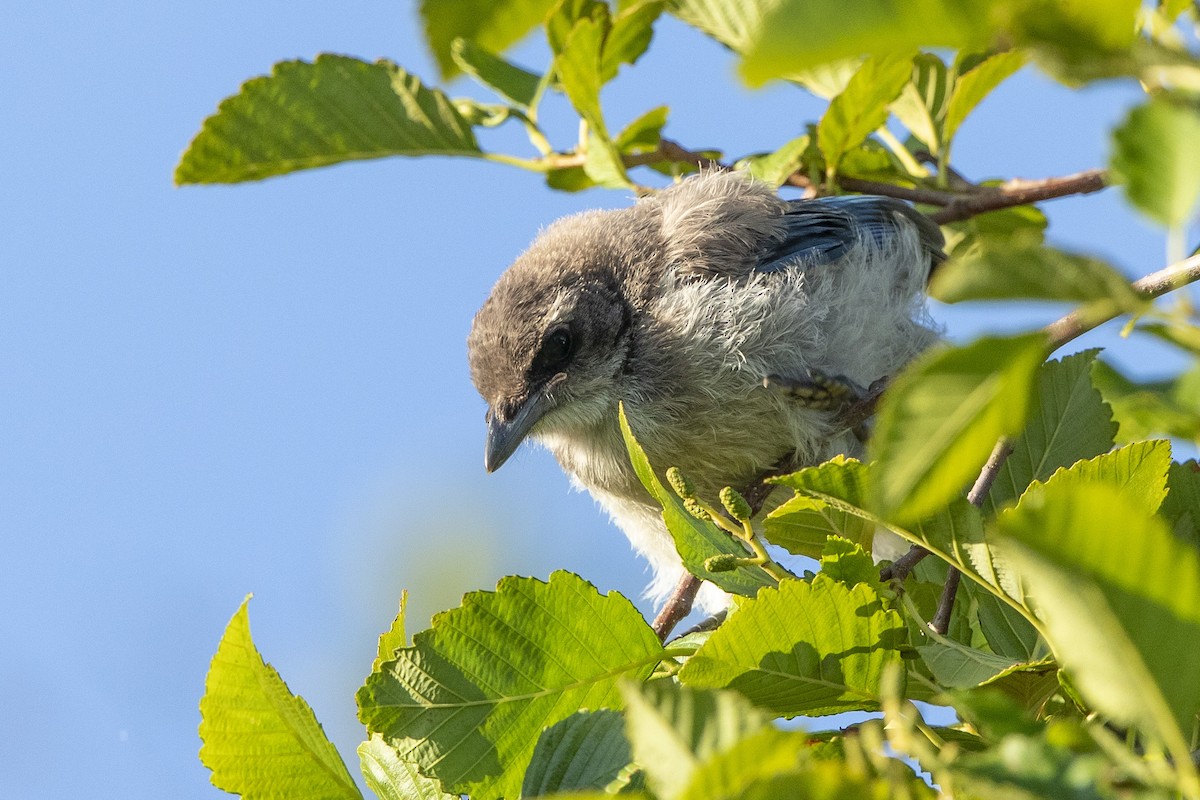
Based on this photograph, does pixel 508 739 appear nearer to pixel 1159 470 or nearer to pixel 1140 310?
pixel 1159 470

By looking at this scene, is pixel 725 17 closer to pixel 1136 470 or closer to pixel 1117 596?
pixel 1136 470

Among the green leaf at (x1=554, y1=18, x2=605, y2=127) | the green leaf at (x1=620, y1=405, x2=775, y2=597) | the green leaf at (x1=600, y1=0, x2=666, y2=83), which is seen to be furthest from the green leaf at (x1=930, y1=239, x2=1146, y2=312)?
the green leaf at (x1=600, y1=0, x2=666, y2=83)

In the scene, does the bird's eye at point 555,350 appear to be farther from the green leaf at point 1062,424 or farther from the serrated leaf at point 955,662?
the serrated leaf at point 955,662

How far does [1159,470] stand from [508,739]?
0.88m

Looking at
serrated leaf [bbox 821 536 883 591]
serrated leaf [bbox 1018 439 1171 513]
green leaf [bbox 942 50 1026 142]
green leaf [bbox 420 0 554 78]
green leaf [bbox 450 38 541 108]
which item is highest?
green leaf [bbox 420 0 554 78]

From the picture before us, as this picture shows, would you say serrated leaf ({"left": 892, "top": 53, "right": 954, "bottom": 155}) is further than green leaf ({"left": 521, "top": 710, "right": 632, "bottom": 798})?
Yes

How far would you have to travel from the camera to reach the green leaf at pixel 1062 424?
6.51ft

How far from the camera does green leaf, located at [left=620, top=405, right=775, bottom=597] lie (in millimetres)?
1683

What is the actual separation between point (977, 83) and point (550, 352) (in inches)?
52.6

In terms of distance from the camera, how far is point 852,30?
74 centimetres

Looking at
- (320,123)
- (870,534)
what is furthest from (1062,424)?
(320,123)

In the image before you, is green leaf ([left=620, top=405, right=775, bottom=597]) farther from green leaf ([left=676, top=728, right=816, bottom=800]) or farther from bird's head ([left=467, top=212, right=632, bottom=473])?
bird's head ([left=467, top=212, right=632, bottom=473])

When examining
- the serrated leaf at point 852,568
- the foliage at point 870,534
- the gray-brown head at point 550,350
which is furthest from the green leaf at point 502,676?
the gray-brown head at point 550,350

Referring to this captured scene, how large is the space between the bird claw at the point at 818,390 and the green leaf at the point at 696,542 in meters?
1.43
